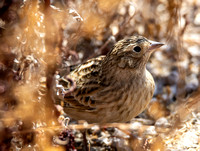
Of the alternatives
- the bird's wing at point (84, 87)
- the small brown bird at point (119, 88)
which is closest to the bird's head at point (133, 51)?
the small brown bird at point (119, 88)

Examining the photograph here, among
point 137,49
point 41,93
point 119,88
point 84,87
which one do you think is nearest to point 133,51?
point 137,49

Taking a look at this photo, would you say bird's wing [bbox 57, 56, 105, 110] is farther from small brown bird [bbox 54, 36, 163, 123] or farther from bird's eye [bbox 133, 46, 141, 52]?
bird's eye [bbox 133, 46, 141, 52]

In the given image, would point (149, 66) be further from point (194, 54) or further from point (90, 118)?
point (90, 118)

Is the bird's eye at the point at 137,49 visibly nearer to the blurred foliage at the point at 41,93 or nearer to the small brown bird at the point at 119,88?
the small brown bird at the point at 119,88

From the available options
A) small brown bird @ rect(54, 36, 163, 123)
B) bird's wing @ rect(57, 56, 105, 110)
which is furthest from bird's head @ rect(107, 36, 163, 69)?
bird's wing @ rect(57, 56, 105, 110)

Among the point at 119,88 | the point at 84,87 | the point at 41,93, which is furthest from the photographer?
the point at 84,87

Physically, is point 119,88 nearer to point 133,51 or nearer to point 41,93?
point 133,51
